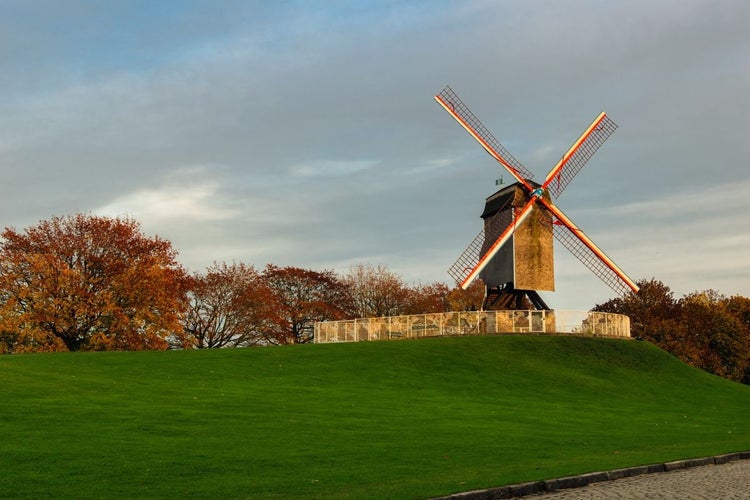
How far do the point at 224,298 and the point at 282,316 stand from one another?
776 centimetres

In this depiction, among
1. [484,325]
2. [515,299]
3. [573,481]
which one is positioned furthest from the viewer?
[515,299]

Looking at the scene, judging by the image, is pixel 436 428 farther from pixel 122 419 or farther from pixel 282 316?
pixel 282 316

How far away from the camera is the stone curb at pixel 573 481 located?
1477cm

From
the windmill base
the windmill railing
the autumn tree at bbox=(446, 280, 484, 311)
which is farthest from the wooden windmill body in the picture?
the autumn tree at bbox=(446, 280, 484, 311)

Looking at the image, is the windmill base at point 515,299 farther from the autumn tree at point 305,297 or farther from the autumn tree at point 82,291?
the autumn tree at point 305,297

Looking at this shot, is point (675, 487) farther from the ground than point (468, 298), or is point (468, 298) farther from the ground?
point (468, 298)

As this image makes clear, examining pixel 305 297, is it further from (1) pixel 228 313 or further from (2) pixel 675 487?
(2) pixel 675 487

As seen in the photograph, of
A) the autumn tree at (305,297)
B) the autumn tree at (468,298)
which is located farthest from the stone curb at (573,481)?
the autumn tree at (305,297)

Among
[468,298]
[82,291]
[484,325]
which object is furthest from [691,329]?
[82,291]

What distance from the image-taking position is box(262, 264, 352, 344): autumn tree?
96.1m

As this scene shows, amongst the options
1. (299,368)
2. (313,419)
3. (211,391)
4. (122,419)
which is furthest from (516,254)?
(122,419)

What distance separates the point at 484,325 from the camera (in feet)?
174

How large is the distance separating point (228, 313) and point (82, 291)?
101ft

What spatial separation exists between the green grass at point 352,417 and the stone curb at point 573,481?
1.34ft
